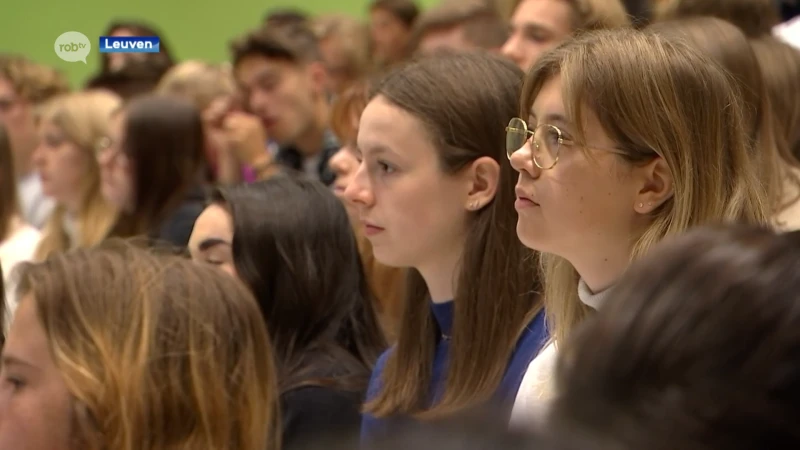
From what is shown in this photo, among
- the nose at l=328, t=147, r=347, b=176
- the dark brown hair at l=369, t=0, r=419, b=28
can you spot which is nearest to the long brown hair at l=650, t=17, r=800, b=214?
the nose at l=328, t=147, r=347, b=176

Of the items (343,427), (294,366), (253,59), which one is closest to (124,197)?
(253,59)

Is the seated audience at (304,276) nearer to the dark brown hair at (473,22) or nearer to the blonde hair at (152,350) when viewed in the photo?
the blonde hair at (152,350)

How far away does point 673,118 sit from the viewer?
1.82 meters

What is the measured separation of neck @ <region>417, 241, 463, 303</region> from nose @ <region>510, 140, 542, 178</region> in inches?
18.6

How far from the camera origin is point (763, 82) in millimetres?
2633

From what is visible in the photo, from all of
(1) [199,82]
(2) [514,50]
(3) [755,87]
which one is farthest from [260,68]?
(3) [755,87]

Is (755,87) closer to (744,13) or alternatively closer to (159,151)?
(744,13)

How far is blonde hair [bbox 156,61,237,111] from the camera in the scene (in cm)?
469

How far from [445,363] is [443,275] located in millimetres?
175

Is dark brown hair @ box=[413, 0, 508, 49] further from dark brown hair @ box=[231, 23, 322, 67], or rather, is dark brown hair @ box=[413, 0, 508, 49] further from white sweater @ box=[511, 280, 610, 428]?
white sweater @ box=[511, 280, 610, 428]

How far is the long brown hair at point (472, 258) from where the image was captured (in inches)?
90.7

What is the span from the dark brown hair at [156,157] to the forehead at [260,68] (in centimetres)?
85

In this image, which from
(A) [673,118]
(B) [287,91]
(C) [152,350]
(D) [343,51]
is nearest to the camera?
(C) [152,350]

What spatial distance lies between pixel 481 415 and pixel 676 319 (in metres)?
0.22
